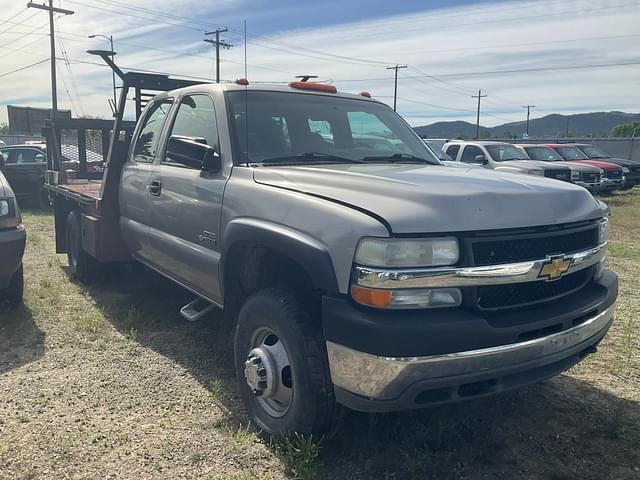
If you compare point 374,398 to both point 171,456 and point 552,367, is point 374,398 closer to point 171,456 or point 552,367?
point 552,367

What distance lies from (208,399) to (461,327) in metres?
1.95

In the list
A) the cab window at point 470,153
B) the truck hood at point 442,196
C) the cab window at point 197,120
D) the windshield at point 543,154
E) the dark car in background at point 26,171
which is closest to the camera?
the truck hood at point 442,196

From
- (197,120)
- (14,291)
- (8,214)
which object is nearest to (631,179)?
(197,120)

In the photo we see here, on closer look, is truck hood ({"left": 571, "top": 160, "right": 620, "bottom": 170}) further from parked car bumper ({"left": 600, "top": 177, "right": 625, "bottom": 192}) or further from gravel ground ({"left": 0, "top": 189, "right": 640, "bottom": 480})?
gravel ground ({"left": 0, "top": 189, "right": 640, "bottom": 480})

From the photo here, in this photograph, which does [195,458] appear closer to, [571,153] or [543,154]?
[543,154]

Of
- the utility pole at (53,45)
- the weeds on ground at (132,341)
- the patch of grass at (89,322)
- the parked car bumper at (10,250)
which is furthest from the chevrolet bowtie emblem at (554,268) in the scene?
the utility pole at (53,45)

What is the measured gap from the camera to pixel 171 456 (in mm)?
3074

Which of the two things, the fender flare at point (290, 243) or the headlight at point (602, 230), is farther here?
the headlight at point (602, 230)

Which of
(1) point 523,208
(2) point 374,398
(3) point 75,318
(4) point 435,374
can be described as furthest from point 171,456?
(3) point 75,318

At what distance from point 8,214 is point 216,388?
2570 mm

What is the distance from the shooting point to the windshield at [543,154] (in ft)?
56.3

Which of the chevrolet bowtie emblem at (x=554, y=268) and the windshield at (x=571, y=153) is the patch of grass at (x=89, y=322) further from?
the windshield at (x=571, y=153)

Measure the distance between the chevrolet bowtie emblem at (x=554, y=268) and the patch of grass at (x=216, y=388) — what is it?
2173 millimetres

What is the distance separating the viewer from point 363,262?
2.53m
